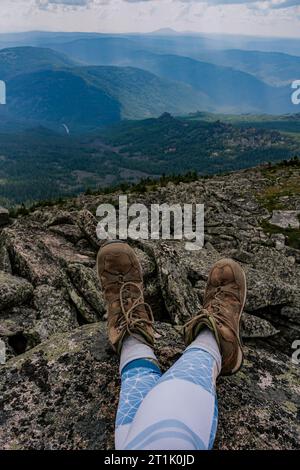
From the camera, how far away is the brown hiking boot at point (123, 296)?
6.94 meters

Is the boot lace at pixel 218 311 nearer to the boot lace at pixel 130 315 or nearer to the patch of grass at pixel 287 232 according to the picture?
the boot lace at pixel 130 315

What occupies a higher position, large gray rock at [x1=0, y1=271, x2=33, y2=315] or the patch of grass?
large gray rock at [x1=0, y1=271, x2=33, y2=315]

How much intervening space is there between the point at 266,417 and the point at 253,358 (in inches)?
72.6

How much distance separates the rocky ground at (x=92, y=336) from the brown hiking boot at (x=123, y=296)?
53cm

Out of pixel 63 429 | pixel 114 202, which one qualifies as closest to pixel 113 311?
pixel 63 429

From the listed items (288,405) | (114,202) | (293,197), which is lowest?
(114,202)

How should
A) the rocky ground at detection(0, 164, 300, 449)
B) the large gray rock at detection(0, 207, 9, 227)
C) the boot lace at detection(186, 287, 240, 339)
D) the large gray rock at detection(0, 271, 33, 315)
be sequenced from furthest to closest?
the large gray rock at detection(0, 207, 9, 227)
the large gray rock at detection(0, 271, 33, 315)
the boot lace at detection(186, 287, 240, 339)
the rocky ground at detection(0, 164, 300, 449)

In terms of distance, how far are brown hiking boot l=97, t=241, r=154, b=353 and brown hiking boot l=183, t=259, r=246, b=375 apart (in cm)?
82

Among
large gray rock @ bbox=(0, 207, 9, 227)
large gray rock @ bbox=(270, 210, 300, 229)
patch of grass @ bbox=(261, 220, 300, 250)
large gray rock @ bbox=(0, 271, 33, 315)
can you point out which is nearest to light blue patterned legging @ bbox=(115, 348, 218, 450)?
large gray rock @ bbox=(0, 271, 33, 315)

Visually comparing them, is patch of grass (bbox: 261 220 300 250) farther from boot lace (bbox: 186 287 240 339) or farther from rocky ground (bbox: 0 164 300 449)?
boot lace (bbox: 186 287 240 339)

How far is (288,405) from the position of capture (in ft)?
22.0

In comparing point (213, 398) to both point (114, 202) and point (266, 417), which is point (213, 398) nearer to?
point (266, 417)

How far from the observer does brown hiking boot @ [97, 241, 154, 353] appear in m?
6.94

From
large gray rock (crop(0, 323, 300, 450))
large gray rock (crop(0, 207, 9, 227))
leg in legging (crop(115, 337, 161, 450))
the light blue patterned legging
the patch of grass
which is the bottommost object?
the patch of grass
